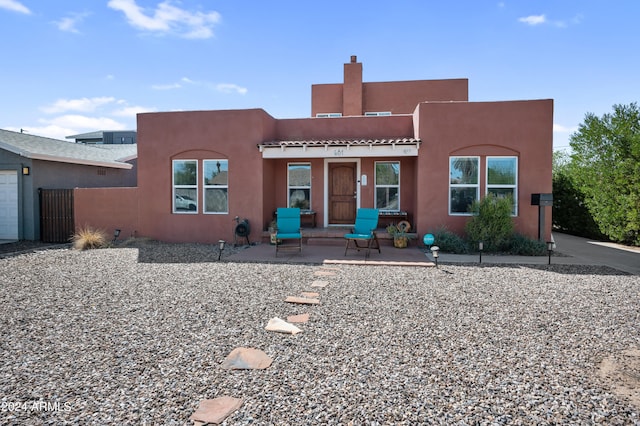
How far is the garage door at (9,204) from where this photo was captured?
13.0 metres

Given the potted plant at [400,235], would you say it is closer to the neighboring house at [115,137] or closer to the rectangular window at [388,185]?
the rectangular window at [388,185]

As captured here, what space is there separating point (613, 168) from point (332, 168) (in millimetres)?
8835

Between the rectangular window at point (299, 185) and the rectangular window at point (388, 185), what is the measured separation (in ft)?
A: 7.62

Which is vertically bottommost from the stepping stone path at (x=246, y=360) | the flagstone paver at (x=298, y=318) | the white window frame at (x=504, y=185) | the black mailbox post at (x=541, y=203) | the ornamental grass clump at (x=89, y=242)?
the stepping stone path at (x=246, y=360)

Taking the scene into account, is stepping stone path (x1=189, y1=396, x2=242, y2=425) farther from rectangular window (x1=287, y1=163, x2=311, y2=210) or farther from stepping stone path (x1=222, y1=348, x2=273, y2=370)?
rectangular window (x1=287, y1=163, x2=311, y2=210)

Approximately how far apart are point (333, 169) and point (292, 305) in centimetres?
774

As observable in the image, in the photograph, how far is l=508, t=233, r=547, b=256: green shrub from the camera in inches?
370

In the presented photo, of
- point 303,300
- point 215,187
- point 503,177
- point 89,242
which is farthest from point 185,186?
point 503,177

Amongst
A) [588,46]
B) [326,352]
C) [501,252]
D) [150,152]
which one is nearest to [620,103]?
[588,46]

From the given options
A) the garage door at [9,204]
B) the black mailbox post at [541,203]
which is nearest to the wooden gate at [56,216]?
the garage door at [9,204]

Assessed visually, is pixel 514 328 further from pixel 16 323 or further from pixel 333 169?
pixel 333 169

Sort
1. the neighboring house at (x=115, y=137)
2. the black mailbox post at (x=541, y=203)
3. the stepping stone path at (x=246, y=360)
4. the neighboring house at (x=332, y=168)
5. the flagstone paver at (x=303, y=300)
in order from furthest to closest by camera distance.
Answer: the neighboring house at (x=115, y=137)
the neighboring house at (x=332, y=168)
the black mailbox post at (x=541, y=203)
the flagstone paver at (x=303, y=300)
the stepping stone path at (x=246, y=360)

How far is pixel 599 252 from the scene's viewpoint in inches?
401

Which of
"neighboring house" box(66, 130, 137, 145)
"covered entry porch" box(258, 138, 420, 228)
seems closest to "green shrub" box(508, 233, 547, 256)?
"covered entry porch" box(258, 138, 420, 228)
